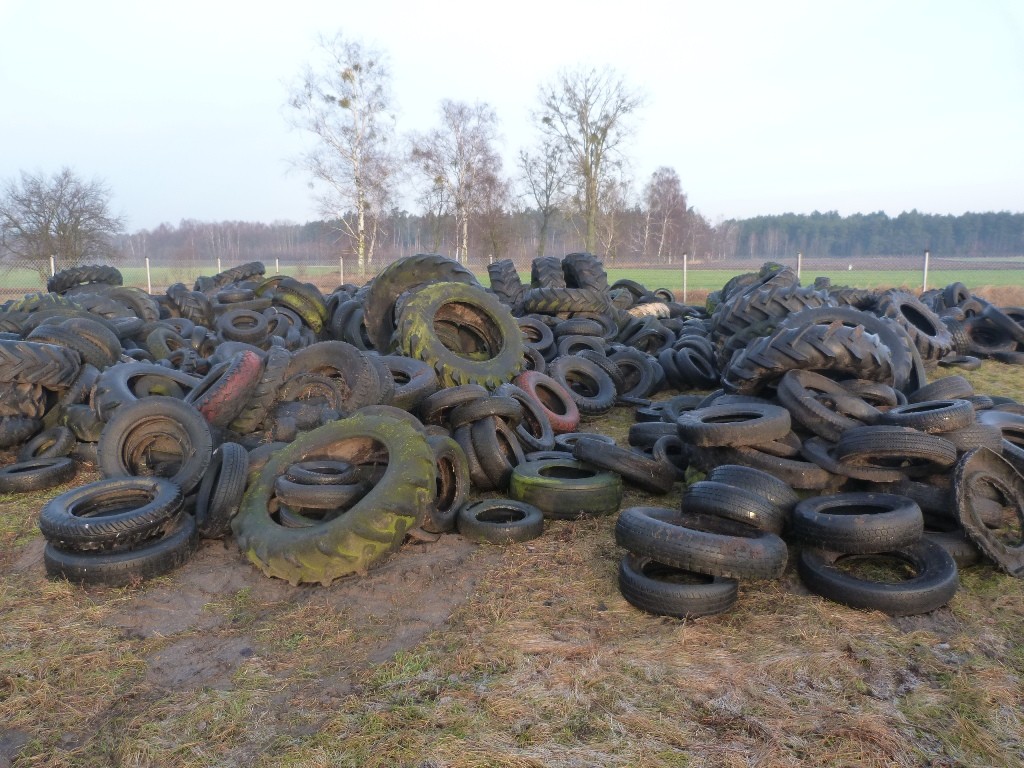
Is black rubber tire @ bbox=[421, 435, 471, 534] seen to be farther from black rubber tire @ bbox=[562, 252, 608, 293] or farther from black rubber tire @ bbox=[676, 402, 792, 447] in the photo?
black rubber tire @ bbox=[562, 252, 608, 293]

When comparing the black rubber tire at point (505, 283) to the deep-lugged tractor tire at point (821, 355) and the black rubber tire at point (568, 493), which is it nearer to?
the deep-lugged tractor tire at point (821, 355)

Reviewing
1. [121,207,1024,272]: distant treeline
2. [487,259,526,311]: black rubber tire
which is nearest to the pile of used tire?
[487,259,526,311]: black rubber tire

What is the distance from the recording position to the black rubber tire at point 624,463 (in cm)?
531

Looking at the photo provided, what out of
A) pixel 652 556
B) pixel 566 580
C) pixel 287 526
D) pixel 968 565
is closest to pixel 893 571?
pixel 968 565

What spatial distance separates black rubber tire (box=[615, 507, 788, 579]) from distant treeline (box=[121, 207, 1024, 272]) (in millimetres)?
43828

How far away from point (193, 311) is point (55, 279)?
14.6ft

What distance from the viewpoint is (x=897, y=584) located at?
3.69 metres

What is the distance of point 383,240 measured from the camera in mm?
40312

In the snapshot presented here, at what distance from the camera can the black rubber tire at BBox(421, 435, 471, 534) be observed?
495 centimetres

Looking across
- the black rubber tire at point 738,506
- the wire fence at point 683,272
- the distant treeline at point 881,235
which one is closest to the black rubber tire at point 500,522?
the black rubber tire at point 738,506

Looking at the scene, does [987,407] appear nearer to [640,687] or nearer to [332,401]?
[640,687]

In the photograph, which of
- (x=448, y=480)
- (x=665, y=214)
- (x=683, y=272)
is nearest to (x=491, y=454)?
(x=448, y=480)

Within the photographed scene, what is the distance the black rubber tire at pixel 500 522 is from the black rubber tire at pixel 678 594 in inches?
40.7

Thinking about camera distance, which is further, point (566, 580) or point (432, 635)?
point (566, 580)
